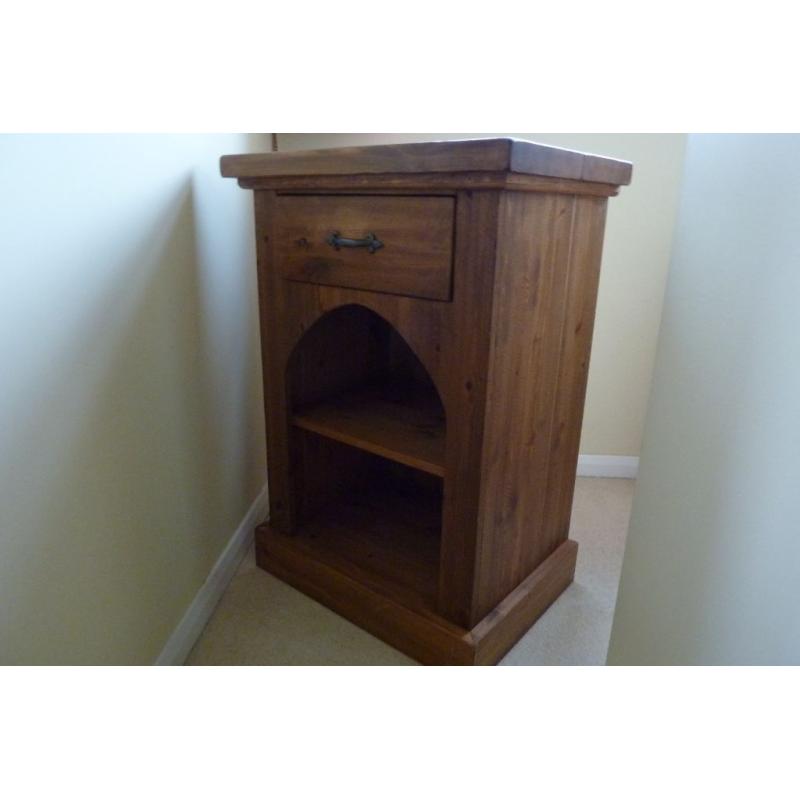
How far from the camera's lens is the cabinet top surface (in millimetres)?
810

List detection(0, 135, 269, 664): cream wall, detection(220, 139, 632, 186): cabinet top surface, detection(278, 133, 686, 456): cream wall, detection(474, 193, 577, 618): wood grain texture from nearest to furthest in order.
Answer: detection(0, 135, 269, 664): cream wall → detection(220, 139, 632, 186): cabinet top surface → detection(474, 193, 577, 618): wood grain texture → detection(278, 133, 686, 456): cream wall

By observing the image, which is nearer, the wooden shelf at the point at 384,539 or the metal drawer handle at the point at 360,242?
the metal drawer handle at the point at 360,242

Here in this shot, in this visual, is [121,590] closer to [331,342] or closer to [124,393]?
[124,393]

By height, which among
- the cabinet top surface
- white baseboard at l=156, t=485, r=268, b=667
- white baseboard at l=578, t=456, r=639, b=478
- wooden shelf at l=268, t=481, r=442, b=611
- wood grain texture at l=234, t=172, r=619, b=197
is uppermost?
the cabinet top surface

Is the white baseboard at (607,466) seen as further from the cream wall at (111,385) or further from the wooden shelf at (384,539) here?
the cream wall at (111,385)

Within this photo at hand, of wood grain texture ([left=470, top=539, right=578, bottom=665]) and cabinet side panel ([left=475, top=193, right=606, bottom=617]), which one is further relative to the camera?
wood grain texture ([left=470, top=539, right=578, bottom=665])

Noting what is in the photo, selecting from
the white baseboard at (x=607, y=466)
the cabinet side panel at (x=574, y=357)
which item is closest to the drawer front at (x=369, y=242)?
the cabinet side panel at (x=574, y=357)

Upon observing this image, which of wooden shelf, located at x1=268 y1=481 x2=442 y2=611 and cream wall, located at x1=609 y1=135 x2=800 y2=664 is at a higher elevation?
cream wall, located at x1=609 y1=135 x2=800 y2=664

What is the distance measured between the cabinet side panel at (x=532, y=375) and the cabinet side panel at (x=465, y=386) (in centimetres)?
1

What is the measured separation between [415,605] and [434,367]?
474 millimetres

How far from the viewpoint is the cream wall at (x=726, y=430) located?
0.48 meters

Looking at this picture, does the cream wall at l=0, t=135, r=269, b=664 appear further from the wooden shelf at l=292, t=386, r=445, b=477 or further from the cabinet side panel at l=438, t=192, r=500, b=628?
the cabinet side panel at l=438, t=192, r=500, b=628

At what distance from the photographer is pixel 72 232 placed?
2.50ft

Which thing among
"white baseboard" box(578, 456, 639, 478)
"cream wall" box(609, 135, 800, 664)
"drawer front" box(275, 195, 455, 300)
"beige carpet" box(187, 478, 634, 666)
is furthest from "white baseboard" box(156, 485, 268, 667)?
"white baseboard" box(578, 456, 639, 478)
